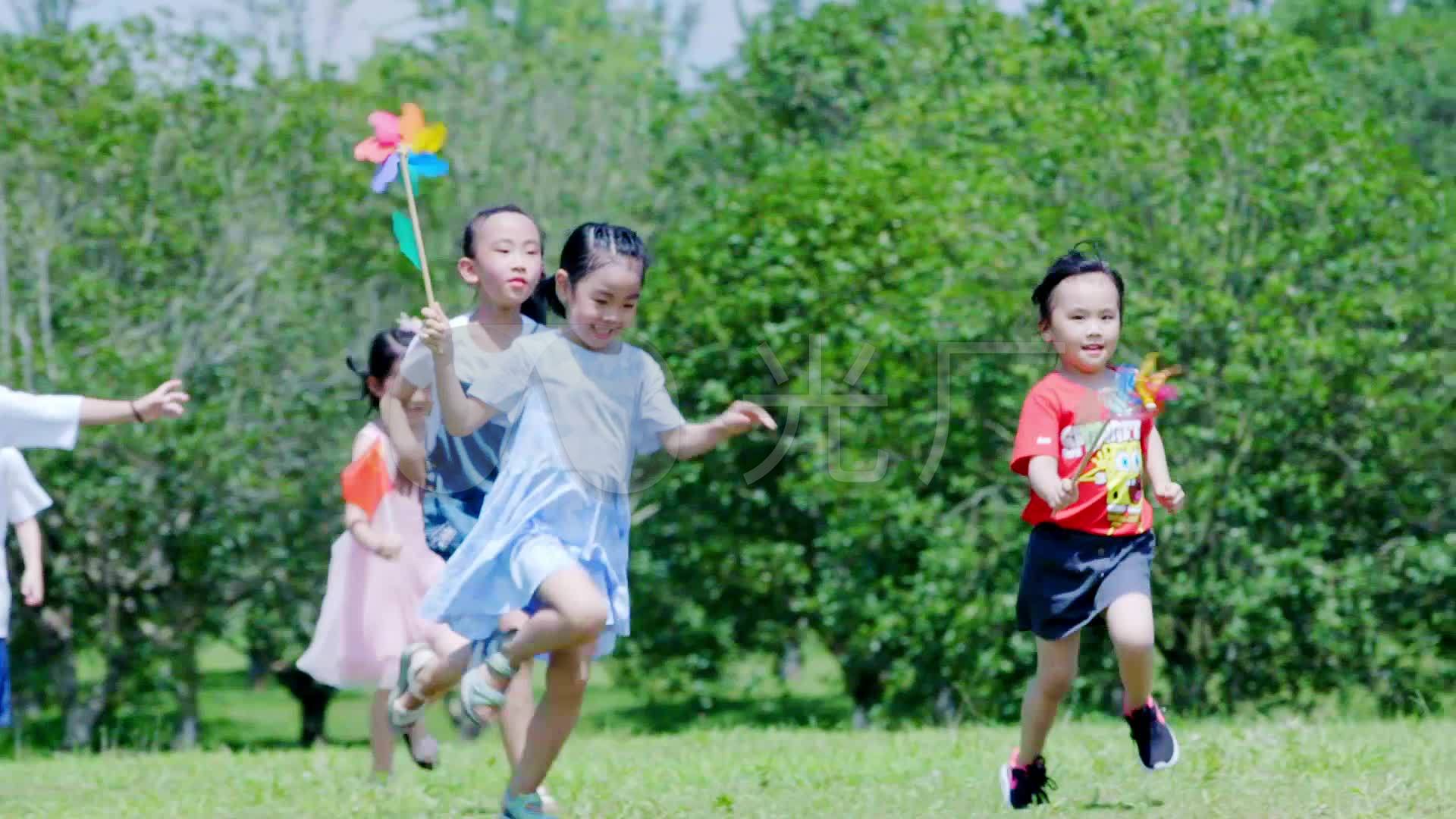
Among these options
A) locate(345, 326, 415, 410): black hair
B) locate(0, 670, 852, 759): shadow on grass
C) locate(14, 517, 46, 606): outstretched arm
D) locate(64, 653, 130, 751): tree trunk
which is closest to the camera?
locate(14, 517, 46, 606): outstretched arm

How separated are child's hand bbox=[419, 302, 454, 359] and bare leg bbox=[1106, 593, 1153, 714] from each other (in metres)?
2.18

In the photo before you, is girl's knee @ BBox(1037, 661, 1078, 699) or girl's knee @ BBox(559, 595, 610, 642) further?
girl's knee @ BBox(1037, 661, 1078, 699)

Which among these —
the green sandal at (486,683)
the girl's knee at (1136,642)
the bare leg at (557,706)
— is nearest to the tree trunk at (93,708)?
the green sandal at (486,683)

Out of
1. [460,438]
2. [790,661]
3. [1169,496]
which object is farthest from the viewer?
[790,661]

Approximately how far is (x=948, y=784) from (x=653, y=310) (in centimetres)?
1399

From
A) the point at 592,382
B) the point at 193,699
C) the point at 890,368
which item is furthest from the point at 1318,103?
the point at 193,699

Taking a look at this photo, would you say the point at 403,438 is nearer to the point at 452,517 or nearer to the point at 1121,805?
the point at 452,517

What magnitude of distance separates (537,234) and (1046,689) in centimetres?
223

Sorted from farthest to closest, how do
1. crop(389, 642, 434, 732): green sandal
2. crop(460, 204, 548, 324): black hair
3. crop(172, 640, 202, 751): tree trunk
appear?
crop(172, 640, 202, 751): tree trunk, crop(389, 642, 434, 732): green sandal, crop(460, 204, 548, 324): black hair

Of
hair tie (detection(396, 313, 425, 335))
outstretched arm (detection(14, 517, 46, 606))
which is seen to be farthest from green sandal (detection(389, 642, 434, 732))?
outstretched arm (detection(14, 517, 46, 606))

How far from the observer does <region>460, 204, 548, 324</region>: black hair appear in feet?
20.7

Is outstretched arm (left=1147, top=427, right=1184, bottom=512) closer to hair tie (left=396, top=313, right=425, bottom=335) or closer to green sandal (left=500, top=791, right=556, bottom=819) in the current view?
green sandal (left=500, top=791, right=556, bottom=819)

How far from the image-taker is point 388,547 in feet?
24.6

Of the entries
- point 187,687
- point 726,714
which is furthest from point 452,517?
point 726,714
